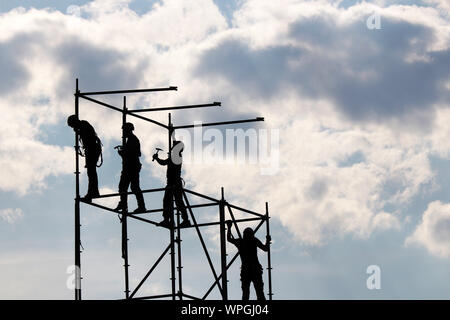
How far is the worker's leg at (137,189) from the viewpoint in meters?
27.4

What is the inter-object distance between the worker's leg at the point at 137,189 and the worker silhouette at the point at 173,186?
23.3 inches

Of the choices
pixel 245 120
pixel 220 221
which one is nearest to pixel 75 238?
pixel 220 221

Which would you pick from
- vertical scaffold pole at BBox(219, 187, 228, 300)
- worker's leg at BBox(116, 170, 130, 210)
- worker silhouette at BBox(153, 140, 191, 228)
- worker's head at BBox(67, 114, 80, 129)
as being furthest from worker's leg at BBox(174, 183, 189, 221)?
worker's head at BBox(67, 114, 80, 129)

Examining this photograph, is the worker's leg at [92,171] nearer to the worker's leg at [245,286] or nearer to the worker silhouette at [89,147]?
the worker silhouette at [89,147]

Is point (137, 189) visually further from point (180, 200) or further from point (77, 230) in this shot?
point (77, 230)

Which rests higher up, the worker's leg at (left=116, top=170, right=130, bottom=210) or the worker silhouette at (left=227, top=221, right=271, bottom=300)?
the worker's leg at (left=116, top=170, right=130, bottom=210)

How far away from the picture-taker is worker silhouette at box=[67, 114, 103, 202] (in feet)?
88.5

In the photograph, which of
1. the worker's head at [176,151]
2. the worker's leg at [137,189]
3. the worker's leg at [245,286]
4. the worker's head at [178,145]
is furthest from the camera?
the worker's head at [178,145]

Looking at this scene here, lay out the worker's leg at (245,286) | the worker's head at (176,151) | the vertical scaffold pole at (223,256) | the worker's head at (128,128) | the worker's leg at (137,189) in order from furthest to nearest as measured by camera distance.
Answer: the worker's head at (176,151) < the worker's head at (128,128) < the worker's leg at (137,189) < the vertical scaffold pole at (223,256) < the worker's leg at (245,286)

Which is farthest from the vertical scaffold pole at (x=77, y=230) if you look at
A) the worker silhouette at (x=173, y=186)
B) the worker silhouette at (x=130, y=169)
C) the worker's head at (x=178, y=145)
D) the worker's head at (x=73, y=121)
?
the worker's head at (x=178, y=145)

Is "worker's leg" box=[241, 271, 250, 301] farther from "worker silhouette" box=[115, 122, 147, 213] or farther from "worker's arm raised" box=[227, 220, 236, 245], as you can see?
"worker silhouette" box=[115, 122, 147, 213]

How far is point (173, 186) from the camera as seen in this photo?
27.1 meters

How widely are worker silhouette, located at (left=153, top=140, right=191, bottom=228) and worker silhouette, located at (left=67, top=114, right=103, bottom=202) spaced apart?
6.05 feet
